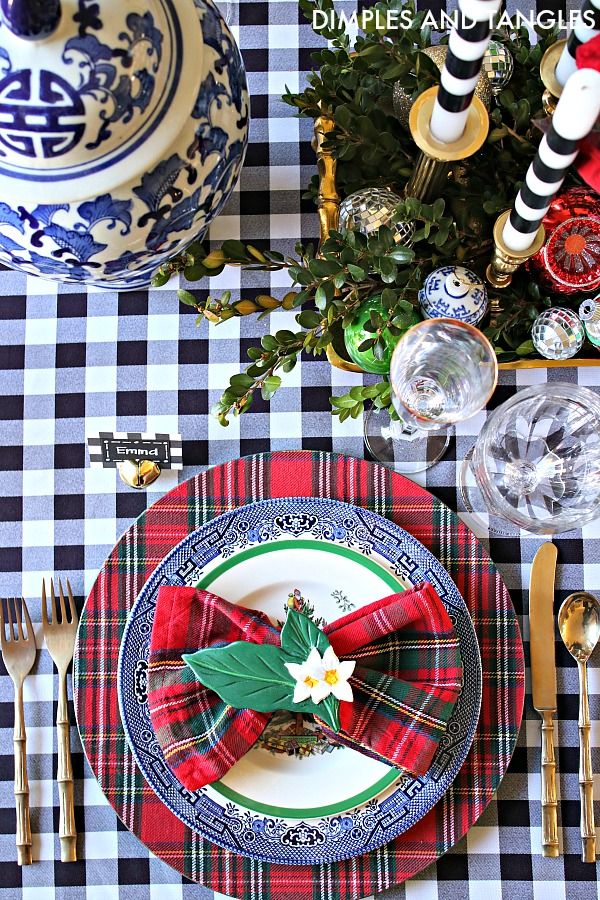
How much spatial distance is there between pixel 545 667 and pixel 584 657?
42 millimetres

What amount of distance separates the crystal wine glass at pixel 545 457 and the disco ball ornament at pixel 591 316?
0.17 feet

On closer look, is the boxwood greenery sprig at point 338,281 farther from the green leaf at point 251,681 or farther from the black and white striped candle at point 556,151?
the green leaf at point 251,681

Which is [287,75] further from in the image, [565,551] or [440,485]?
[565,551]

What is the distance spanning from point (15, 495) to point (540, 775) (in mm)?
627

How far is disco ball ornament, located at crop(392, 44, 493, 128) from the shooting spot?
679 millimetres

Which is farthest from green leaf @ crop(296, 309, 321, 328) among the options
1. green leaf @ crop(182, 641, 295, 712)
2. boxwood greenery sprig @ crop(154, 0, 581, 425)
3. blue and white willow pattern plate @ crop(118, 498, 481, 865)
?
green leaf @ crop(182, 641, 295, 712)

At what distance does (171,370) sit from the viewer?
821 mm

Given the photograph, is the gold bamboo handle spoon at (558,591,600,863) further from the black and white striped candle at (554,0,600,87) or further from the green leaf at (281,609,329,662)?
the black and white striped candle at (554,0,600,87)

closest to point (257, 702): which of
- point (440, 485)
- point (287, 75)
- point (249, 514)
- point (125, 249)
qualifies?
point (249, 514)

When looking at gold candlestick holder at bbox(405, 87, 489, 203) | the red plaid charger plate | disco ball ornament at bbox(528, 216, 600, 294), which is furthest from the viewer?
the red plaid charger plate

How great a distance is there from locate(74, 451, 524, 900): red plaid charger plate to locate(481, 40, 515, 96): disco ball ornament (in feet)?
1.23

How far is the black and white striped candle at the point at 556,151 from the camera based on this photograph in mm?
458

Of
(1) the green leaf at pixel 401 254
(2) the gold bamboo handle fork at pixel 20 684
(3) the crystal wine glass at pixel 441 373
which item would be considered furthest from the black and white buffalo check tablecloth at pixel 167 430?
(1) the green leaf at pixel 401 254

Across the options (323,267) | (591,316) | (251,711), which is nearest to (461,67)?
(323,267)
